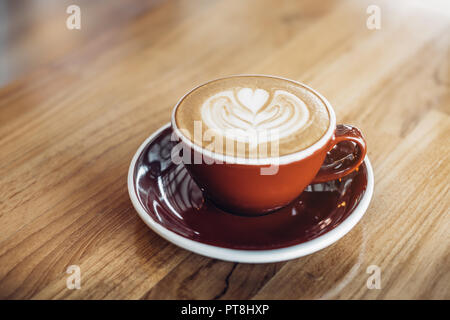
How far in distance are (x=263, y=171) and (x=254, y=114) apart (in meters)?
0.09

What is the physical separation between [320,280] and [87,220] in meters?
0.30

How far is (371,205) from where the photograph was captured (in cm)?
61

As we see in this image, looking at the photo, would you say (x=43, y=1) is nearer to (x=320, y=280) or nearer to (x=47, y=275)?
(x=47, y=275)

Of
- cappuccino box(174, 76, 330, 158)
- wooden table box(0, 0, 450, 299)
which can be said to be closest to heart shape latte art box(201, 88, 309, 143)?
cappuccino box(174, 76, 330, 158)

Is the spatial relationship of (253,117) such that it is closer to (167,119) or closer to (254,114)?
Result: (254,114)

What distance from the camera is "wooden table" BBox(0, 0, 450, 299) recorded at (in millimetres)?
521

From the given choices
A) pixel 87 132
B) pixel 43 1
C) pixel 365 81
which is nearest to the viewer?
pixel 87 132

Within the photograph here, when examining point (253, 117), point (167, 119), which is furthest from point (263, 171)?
point (167, 119)

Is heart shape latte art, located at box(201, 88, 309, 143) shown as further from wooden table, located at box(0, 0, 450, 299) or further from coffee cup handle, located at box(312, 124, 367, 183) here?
wooden table, located at box(0, 0, 450, 299)

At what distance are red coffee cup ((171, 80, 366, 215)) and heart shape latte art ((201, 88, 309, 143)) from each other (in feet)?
0.11

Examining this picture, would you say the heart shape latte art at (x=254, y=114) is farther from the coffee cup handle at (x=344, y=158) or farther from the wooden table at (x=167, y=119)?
the wooden table at (x=167, y=119)

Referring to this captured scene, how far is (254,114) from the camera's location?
0.56 metres
